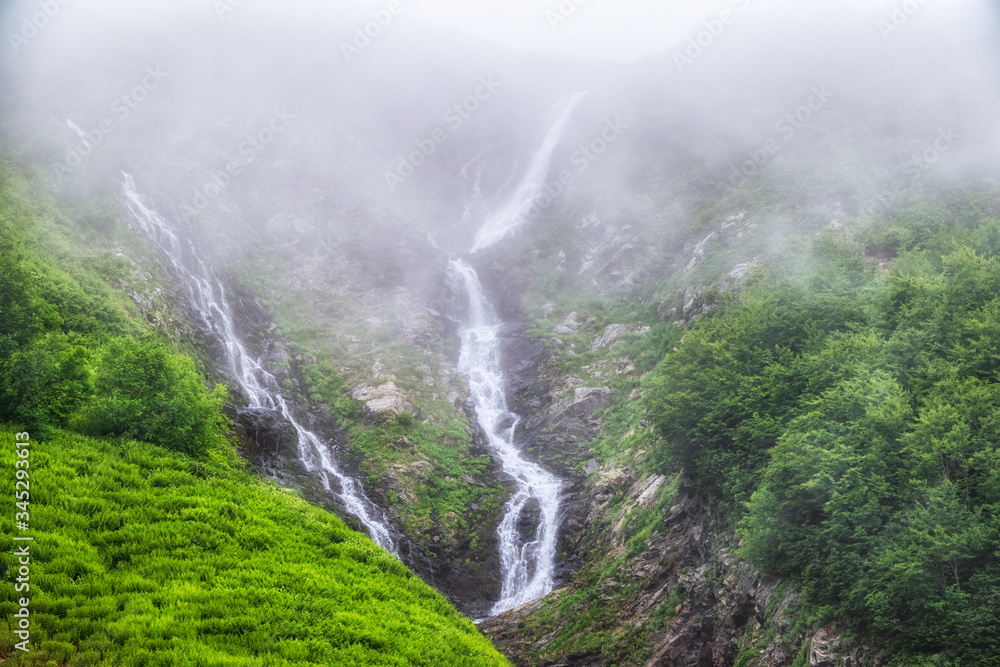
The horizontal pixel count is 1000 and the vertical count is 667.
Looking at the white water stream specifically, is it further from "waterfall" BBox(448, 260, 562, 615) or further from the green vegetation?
the green vegetation

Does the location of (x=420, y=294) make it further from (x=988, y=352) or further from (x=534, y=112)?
(x=534, y=112)

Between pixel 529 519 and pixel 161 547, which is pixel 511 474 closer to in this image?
pixel 529 519

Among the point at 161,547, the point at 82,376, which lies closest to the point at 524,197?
the point at 82,376

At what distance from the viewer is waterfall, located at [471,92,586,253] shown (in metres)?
62.4

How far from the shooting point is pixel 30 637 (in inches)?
302

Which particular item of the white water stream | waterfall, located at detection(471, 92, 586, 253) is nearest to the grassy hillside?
the white water stream

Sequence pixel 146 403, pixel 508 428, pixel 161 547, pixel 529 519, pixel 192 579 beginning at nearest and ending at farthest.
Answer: pixel 192 579 < pixel 161 547 < pixel 146 403 < pixel 529 519 < pixel 508 428

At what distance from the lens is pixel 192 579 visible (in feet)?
34.5

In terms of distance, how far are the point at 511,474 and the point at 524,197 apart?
144 ft

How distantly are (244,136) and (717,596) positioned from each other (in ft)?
214

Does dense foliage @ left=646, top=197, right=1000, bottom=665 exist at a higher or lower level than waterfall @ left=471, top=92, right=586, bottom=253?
lower

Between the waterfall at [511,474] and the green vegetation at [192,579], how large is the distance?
36.4 ft

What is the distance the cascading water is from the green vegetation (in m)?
11.3

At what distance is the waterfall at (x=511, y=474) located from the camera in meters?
25.7
